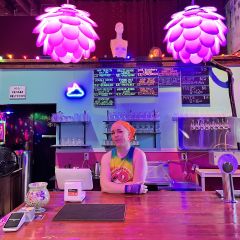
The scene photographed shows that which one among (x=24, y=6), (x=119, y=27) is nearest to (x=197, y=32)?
(x=119, y=27)

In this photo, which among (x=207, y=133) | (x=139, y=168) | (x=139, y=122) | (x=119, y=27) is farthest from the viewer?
(x=139, y=122)

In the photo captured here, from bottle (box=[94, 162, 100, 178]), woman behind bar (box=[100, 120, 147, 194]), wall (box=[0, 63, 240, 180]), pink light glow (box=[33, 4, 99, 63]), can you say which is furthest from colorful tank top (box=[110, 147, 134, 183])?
wall (box=[0, 63, 240, 180])

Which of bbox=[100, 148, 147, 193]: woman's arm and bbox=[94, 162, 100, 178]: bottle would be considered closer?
bbox=[100, 148, 147, 193]: woman's arm

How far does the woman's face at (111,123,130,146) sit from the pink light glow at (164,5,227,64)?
898mm

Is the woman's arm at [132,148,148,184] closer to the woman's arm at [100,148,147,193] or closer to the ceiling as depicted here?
the woman's arm at [100,148,147,193]

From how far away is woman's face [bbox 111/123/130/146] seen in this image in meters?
2.91

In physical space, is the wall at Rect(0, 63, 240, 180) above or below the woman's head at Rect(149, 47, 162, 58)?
below

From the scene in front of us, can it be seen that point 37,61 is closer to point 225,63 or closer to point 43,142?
point 43,142

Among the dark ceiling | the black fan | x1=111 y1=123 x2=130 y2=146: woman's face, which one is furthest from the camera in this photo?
the dark ceiling

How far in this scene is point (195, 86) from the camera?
5.15 m

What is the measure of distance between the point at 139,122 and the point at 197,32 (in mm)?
2873

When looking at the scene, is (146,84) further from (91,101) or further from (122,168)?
(122,168)

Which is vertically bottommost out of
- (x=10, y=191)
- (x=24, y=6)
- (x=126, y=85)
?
(x=10, y=191)

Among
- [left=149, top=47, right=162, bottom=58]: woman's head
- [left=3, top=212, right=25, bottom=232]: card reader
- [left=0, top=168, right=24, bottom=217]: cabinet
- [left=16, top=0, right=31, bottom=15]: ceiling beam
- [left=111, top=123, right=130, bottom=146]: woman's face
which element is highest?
[left=16, top=0, right=31, bottom=15]: ceiling beam
